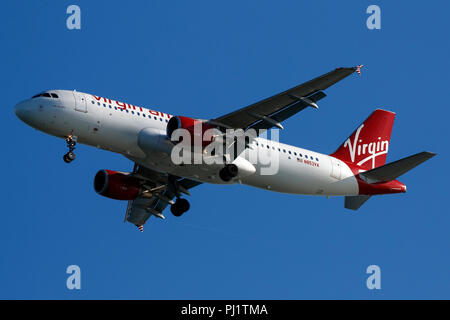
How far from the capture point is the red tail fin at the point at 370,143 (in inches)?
1886

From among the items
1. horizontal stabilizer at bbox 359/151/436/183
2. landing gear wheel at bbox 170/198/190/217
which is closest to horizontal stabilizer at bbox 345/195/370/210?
horizontal stabilizer at bbox 359/151/436/183

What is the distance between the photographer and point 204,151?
4112 centimetres

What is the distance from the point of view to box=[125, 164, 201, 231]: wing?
152ft

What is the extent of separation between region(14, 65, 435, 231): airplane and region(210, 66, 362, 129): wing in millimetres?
49

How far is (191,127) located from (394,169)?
40.5 ft

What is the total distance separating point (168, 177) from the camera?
151ft

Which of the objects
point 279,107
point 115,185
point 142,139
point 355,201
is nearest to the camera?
point 279,107

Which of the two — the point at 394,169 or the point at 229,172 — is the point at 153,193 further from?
the point at 394,169

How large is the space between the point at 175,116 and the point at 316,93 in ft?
23.5

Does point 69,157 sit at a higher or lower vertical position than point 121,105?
lower

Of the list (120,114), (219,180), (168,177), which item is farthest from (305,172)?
(120,114)

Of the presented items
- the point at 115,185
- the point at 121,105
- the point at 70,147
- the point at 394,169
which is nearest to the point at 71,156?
the point at 70,147

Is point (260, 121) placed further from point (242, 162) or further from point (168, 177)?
point (168, 177)

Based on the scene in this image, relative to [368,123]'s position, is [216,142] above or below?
below
